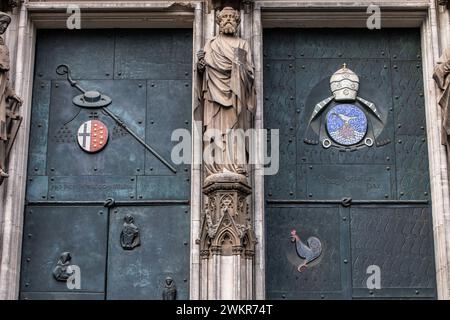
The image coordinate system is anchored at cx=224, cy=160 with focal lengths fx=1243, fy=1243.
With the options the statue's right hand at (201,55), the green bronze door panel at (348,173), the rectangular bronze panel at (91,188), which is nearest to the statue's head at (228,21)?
the statue's right hand at (201,55)

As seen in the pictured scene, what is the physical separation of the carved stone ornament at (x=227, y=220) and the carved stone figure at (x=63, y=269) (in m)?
2.08

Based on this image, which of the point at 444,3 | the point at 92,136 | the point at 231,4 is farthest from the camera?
the point at 92,136

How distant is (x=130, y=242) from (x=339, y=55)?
4249 mm

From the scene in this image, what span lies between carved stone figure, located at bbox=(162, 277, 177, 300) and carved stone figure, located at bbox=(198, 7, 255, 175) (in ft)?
5.39

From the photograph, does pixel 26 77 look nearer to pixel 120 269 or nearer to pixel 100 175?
pixel 100 175

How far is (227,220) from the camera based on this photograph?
16.7m

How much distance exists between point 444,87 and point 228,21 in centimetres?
320

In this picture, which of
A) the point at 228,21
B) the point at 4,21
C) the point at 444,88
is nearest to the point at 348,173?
the point at 444,88

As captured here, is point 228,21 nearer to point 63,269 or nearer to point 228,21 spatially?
point 228,21

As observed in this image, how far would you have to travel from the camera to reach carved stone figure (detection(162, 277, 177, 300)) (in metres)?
17.3

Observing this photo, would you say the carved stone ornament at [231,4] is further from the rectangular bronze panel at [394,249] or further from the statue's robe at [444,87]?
the rectangular bronze panel at [394,249]

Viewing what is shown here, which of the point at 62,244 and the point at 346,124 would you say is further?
the point at 346,124

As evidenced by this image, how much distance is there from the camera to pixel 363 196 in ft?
59.1
